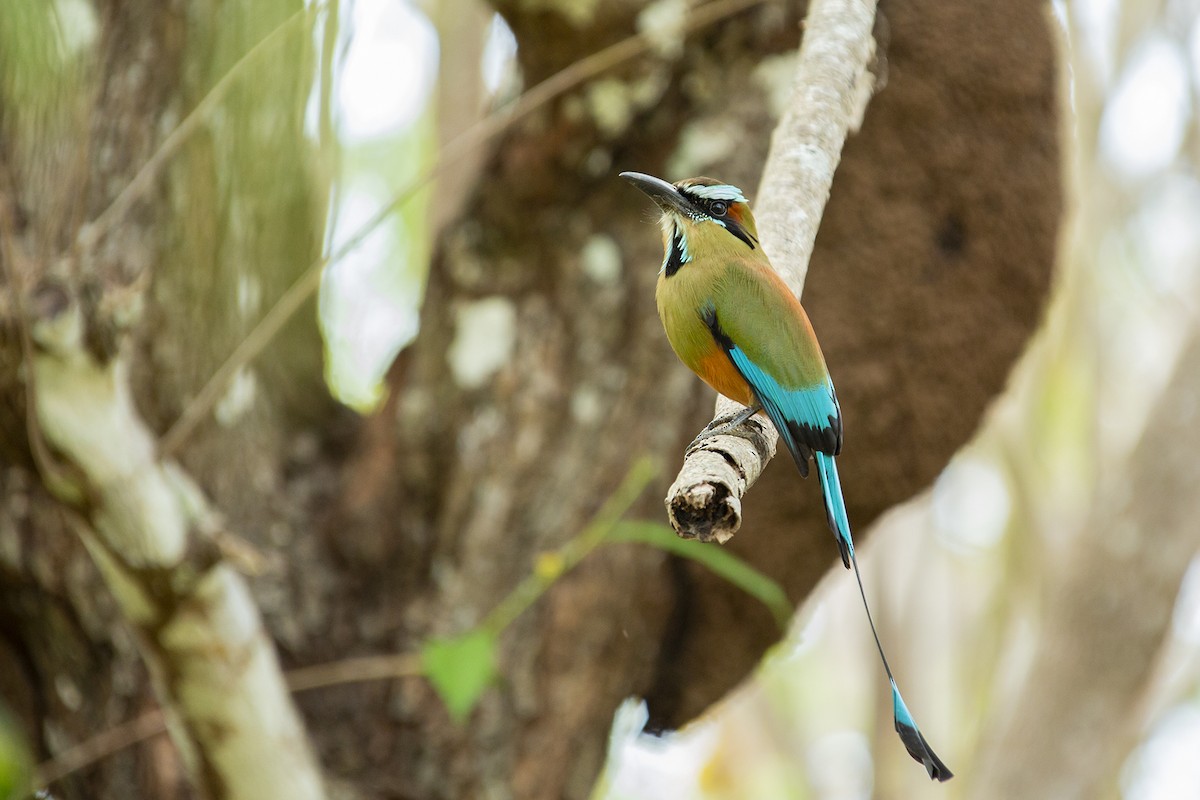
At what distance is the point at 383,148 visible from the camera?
27.5 ft

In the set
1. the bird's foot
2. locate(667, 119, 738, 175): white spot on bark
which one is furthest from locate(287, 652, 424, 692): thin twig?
locate(667, 119, 738, 175): white spot on bark

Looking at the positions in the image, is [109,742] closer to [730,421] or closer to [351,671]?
[351,671]

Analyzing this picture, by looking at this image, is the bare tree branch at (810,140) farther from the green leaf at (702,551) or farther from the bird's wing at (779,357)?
the green leaf at (702,551)

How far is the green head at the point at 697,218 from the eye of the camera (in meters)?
2.92

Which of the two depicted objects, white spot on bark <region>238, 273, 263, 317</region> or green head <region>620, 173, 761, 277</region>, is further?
white spot on bark <region>238, 273, 263, 317</region>

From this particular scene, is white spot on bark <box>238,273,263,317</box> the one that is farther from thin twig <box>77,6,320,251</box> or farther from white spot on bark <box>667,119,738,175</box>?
white spot on bark <box>667,119,738,175</box>

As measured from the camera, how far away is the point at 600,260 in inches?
167

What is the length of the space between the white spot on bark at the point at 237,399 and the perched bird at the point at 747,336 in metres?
1.80

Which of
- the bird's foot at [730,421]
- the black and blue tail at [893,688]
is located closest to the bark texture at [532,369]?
the bird's foot at [730,421]

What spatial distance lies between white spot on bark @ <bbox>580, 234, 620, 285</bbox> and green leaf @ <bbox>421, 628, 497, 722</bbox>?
4.36 ft

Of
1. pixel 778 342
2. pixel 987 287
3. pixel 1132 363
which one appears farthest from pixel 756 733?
pixel 778 342

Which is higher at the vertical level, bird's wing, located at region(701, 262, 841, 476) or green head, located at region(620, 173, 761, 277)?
green head, located at region(620, 173, 761, 277)

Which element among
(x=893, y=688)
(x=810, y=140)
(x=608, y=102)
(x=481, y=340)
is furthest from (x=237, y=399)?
(x=893, y=688)

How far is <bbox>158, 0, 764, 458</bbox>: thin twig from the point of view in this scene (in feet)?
10.8
